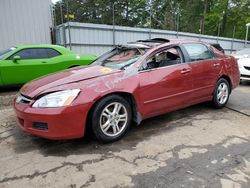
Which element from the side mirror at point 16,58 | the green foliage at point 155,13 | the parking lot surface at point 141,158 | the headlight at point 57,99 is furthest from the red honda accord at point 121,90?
the green foliage at point 155,13

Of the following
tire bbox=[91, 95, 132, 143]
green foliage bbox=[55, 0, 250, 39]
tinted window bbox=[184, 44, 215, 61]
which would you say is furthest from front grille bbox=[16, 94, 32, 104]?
green foliage bbox=[55, 0, 250, 39]

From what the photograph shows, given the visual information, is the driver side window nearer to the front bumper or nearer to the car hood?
the car hood

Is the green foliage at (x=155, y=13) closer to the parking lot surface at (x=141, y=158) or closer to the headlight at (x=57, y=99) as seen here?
the parking lot surface at (x=141, y=158)

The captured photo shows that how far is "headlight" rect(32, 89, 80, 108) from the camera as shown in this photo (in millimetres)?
3129

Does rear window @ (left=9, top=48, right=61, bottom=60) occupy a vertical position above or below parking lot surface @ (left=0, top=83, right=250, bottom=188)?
above

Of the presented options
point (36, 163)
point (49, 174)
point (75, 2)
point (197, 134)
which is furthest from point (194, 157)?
point (75, 2)

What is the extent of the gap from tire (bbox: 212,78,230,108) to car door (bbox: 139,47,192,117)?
0.92 meters

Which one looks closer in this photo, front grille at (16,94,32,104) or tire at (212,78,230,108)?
front grille at (16,94,32,104)

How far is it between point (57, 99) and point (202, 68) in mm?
2795

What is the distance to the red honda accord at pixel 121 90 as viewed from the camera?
10.4 feet

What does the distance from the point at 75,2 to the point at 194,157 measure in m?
35.7

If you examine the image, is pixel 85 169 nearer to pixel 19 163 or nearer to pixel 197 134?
pixel 19 163

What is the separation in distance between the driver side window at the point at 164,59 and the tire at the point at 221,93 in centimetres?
121

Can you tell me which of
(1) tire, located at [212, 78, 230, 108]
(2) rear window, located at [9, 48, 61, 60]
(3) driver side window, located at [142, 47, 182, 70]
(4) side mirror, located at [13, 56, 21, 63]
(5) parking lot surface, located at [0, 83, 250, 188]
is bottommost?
(5) parking lot surface, located at [0, 83, 250, 188]
